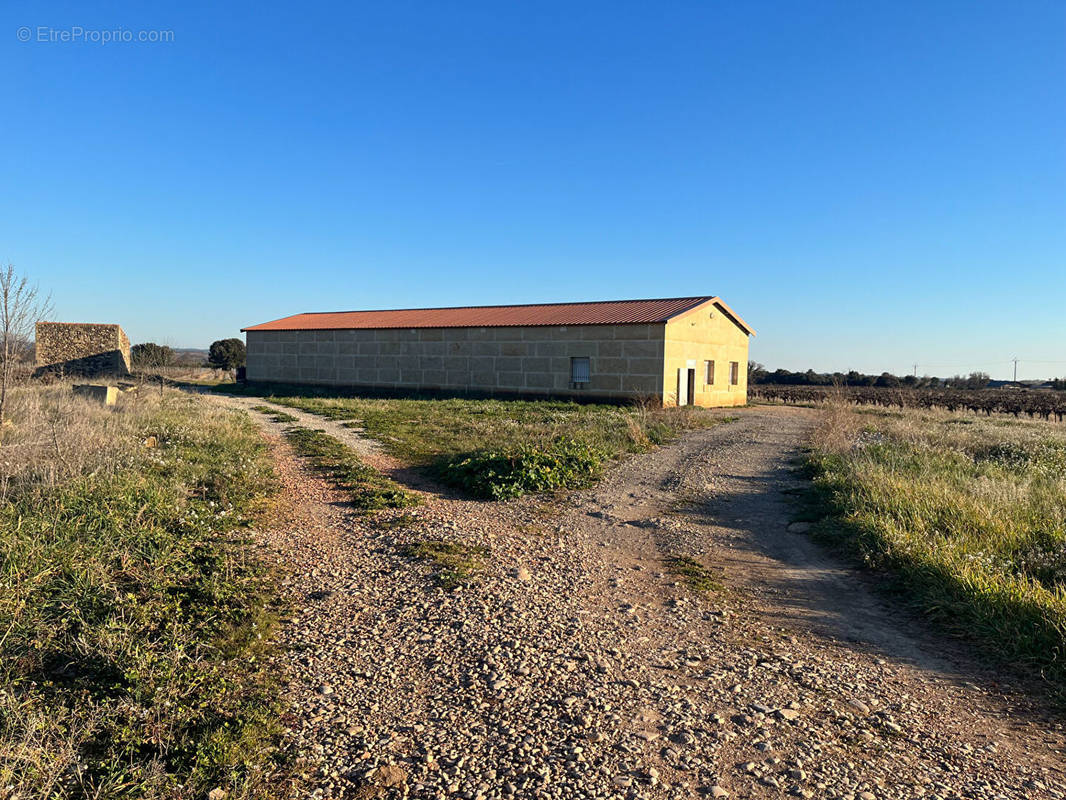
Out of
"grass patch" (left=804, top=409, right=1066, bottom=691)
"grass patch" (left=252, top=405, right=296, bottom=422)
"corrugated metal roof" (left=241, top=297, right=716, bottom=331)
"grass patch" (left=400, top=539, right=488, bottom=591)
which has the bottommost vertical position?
"grass patch" (left=400, top=539, right=488, bottom=591)

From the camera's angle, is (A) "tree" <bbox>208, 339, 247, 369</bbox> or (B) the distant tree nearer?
(B) the distant tree

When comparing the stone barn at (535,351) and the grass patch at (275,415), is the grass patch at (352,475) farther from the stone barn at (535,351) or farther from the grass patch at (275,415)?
the stone barn at (535,351)

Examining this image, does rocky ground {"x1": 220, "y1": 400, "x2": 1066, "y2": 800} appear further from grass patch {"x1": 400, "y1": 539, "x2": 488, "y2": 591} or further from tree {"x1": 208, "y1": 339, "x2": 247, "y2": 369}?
tree {"x1": 208, "y1": 339, "x2": 247, "y2": 369}

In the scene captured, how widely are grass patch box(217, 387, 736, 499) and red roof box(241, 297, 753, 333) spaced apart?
426cm

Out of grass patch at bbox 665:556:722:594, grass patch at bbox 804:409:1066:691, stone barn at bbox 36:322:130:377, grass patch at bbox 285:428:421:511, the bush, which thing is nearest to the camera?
grass patch at bbox 804:409:1066:691

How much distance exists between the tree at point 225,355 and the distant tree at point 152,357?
8.61 meters

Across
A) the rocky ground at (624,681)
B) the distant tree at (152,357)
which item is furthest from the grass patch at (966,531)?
the distant tree at (152,357)

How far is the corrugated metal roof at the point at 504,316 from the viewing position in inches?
1048

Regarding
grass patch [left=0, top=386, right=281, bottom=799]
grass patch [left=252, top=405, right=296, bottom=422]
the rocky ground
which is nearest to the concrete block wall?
grass patch [left=252, top=405, right=296, bottom=422]

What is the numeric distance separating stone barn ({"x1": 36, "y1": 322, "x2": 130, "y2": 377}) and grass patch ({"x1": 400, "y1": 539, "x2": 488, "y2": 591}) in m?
35.1

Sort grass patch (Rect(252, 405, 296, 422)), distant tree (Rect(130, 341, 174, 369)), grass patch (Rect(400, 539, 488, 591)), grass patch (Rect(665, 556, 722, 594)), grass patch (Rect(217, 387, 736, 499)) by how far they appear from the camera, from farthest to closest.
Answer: distant tree (Rect(130, 341, 174, 369)) < grass patch (Rect(252, 405, 296, 422)) < grass patch (Rect(217, 387, 736, 499)) < grass patch (Rect(665, 556, 722, 594)) < grass patch (Rect(400, 539, 488, 591))

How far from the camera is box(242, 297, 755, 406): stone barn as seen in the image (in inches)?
1004

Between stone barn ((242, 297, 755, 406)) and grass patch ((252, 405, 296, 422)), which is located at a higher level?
stone barn ((242, 297, 755, 406))

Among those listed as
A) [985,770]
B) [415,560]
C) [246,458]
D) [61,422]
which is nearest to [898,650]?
[985,770]
